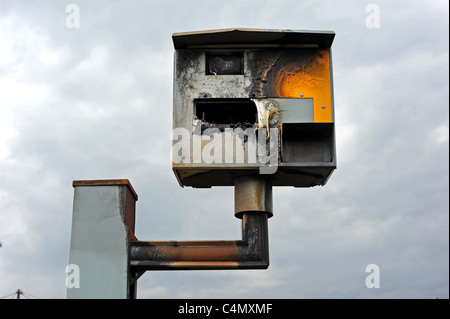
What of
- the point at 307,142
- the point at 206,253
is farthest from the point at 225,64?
the point at 206,253

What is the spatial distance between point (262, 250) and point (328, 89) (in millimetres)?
2957

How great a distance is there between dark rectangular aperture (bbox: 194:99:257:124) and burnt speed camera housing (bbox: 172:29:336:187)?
2 centimetres

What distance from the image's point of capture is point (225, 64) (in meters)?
10.3

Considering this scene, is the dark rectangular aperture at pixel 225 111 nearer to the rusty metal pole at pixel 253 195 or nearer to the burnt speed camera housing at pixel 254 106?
the burnt speed camera housing at pixel 254 106

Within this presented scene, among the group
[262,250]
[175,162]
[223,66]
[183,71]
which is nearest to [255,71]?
[223,66]

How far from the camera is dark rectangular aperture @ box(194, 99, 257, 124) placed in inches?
396

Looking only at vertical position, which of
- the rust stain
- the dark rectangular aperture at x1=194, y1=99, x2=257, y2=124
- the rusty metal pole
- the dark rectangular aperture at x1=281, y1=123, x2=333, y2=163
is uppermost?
the rust stain

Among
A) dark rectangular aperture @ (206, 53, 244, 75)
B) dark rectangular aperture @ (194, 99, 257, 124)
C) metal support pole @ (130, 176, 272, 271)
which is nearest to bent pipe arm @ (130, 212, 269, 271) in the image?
metal support pole @ (130, 176, 272, 271)

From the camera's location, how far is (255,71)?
10148 mm

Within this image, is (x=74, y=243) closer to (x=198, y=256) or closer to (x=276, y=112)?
(x=198, y=256)

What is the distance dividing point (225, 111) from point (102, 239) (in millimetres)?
3078

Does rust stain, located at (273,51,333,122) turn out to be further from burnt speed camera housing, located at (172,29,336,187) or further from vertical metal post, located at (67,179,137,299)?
vertical metal post, located at (67,179,137,299)
